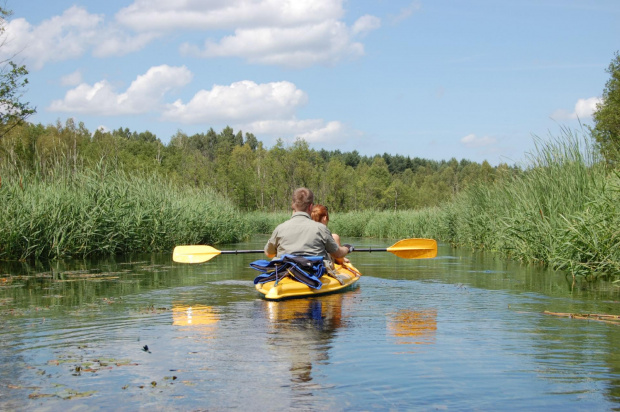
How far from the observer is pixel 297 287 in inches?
340

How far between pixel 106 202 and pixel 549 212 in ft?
36.9

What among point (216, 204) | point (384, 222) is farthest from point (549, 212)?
point (384, 222)

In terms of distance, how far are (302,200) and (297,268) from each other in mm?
941

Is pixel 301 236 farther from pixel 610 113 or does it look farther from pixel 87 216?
pixel 610 113

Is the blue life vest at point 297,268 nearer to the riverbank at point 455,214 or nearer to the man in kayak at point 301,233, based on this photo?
the man in kayak at point 301,233

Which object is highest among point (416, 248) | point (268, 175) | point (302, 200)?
point (268, 175)

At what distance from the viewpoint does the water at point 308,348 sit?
13.7ft

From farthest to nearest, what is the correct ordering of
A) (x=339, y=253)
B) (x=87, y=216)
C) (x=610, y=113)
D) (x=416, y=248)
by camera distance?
(x=610, y=113) → (x=87, y=216) → (x=416, y=248) → (x=339, y=253)

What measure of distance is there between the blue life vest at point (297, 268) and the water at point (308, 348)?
37 centimetres

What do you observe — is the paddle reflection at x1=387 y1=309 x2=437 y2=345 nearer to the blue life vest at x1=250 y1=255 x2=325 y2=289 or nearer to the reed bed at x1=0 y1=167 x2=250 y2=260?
the blue life vest at x1=250 y1=255 x2=325 y2=289

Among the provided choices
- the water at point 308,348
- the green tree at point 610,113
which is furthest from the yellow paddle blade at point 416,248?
the green tree at point 610,113

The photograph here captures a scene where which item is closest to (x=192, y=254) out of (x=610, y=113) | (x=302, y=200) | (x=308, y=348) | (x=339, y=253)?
(x=339, y=253)

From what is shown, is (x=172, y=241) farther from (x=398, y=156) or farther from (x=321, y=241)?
(x=398, y=156)

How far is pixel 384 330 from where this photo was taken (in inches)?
259
